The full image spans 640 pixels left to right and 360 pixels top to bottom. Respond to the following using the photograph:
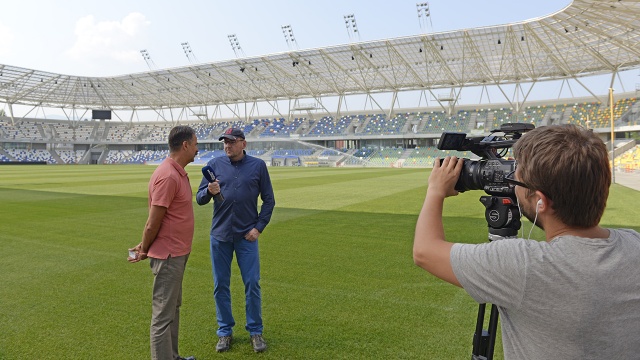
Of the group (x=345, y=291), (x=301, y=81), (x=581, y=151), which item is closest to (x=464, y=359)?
(x=345, y=291)

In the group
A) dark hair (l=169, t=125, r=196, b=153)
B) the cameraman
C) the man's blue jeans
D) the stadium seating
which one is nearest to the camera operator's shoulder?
the cameraman

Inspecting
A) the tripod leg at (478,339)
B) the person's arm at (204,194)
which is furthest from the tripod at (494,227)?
the person's arm at (204,194)

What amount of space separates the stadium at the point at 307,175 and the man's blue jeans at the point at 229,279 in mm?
254

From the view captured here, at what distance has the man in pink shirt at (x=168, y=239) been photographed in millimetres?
3225

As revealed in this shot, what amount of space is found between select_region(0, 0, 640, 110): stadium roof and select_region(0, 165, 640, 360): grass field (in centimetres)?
2765

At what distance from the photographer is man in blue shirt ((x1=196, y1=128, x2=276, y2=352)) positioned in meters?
3.86

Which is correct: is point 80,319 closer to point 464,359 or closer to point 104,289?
point 104,289

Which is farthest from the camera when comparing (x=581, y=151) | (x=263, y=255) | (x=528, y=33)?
(x=528, y=33)

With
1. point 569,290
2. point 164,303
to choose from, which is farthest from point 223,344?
point 569,290

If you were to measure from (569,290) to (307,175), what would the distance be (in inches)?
1183

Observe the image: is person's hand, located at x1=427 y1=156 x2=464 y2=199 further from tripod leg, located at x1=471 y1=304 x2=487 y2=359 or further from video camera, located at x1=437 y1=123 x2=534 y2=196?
tripod leg, located at x1=471 y1=304 x2=487 y2=359

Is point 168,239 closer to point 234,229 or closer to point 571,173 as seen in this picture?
point 234,229

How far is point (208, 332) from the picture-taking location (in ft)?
13.5

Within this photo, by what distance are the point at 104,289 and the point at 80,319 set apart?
1.00 metres
